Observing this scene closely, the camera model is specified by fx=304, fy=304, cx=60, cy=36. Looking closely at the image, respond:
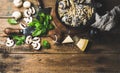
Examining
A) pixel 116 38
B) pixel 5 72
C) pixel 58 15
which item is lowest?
pixel 5 72

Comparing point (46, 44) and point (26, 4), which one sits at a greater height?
point (26, 4)

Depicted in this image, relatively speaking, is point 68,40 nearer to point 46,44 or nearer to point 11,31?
point 46,44

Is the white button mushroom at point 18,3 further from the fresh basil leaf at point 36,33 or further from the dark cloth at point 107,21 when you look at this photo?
the dark cloth at point 107,21

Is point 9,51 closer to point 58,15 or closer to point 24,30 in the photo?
point 24,30

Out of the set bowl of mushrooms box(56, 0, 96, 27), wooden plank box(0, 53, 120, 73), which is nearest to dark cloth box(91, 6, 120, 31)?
bowl of mushrooms box(56, 0, 96, 27)

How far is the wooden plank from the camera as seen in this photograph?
1.56 metres

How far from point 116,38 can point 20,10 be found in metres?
0.54

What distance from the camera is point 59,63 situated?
5.17 feet

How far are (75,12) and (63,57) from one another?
0.79 ft

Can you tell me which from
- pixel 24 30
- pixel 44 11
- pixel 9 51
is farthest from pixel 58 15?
pixel 9 51

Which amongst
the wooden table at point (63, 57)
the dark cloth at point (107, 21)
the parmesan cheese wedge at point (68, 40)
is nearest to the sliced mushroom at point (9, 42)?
the wooden table at point (63, 57)

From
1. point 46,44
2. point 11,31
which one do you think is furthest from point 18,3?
point 46,44

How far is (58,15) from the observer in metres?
1.57

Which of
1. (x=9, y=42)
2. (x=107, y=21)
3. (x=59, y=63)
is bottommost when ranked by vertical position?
(x=59, y=63)
